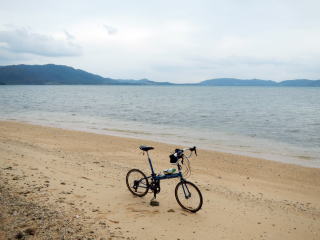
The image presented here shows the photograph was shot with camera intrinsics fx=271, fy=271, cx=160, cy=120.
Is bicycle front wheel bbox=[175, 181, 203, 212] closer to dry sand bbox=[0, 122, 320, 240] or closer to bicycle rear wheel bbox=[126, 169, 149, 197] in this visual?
dry sand bbox=[0, 122, 320, 240]

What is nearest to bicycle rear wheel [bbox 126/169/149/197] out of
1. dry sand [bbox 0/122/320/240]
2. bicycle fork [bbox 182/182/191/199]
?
dry sand [bbox 0/122/320/240]

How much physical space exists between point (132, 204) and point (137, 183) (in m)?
0.64

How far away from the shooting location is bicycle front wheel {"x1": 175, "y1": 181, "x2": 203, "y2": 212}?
279 inches

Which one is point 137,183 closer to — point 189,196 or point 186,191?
point 186,191

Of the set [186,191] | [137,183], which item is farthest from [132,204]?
[186,191]

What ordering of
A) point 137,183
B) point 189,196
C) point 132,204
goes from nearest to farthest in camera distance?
point 189,196 < point 132,204 < point 137,183

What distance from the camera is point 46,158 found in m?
11.9

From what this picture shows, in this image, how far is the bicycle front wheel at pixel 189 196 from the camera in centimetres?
710

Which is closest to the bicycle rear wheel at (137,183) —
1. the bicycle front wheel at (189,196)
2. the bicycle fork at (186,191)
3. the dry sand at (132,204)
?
the dry sand at (132,204)

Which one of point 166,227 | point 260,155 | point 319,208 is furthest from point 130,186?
point 260,155

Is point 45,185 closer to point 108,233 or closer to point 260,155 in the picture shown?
point 108,233

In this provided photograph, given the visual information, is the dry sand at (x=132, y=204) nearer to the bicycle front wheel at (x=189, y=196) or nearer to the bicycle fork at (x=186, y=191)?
the bicycle front wheel at (x=189, y=196)

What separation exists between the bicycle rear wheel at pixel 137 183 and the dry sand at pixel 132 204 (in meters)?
0.20

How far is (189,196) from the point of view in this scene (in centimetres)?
714
